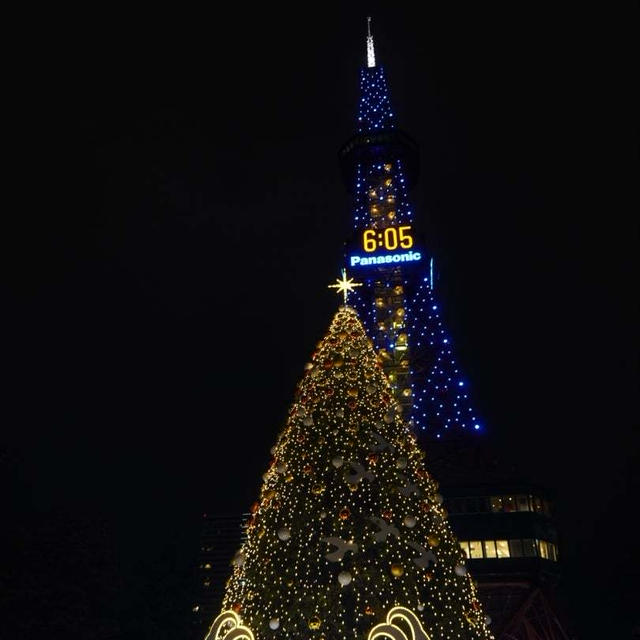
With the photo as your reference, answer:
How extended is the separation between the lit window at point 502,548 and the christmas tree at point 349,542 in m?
23.3

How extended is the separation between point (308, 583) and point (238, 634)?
60.1 inches

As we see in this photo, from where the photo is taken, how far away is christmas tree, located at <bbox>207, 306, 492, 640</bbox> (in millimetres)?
11562

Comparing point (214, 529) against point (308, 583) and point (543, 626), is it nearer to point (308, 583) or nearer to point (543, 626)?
point (543, 626)

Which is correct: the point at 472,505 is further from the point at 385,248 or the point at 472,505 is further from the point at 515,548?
the point at 385,248

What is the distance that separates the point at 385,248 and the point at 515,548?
23531mm

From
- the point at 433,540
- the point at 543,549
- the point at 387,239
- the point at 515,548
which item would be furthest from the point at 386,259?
the point at 433,540

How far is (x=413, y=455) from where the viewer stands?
13.0 meters

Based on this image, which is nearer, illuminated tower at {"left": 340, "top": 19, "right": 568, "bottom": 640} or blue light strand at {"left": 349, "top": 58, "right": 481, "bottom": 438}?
illuminated tower at {"left": 340, "top": 19, "right": 568, "bottom": 640}

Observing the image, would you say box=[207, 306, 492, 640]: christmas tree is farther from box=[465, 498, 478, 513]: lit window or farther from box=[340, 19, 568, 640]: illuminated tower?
box=[465, 498, 478, 513]: lit window

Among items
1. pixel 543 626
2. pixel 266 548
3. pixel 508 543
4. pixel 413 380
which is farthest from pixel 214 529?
pixel 266 548

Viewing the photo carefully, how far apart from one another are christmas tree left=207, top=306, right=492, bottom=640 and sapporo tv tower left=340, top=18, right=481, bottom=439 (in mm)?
30053

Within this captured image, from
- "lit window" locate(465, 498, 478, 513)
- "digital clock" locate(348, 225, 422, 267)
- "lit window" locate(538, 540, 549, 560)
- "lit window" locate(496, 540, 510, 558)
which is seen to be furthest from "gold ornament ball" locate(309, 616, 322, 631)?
"digital clock" locate(348, 225, 422, 267)

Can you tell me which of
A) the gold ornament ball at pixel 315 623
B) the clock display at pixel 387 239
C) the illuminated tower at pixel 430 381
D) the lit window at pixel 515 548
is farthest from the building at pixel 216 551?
the gold ornament ball at pixel 315 623

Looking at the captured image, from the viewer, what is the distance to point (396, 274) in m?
49.8
